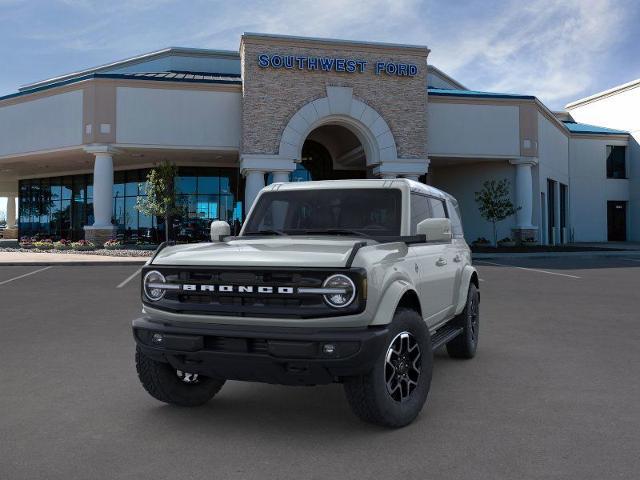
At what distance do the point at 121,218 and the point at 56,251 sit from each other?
748 cm

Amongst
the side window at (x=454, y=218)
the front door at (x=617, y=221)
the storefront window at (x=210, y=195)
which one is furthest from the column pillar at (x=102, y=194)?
the front door at (x=617, y=221)

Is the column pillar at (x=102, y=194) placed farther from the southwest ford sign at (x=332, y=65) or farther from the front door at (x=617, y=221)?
the front door at (x=617, y=221)

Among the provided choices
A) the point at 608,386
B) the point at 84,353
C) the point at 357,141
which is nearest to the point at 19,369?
the point at 84,353

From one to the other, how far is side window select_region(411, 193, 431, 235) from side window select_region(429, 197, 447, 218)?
14 centimetres

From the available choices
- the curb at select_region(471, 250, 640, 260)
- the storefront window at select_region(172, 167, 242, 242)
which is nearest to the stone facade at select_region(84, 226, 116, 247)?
the storefront window at select_region(172, 167, 242, 242)

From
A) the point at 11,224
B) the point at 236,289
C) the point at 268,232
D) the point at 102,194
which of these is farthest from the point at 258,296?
the point at 11,224

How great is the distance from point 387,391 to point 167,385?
1718mm

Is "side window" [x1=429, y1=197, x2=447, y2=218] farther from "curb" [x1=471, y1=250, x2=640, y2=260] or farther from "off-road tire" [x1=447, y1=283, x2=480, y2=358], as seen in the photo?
"curb" [x1=471, y1=250, x2=640, y2=260]

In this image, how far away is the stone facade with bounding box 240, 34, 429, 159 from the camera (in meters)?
27.3

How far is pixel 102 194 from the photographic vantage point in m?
29.0

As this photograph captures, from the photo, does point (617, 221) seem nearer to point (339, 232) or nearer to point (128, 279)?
point (128, 279)

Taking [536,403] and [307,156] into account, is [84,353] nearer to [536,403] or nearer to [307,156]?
[536,403]

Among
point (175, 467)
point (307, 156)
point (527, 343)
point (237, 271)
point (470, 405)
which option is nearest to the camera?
point (175, 467)

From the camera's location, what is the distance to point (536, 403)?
15.9 feet
